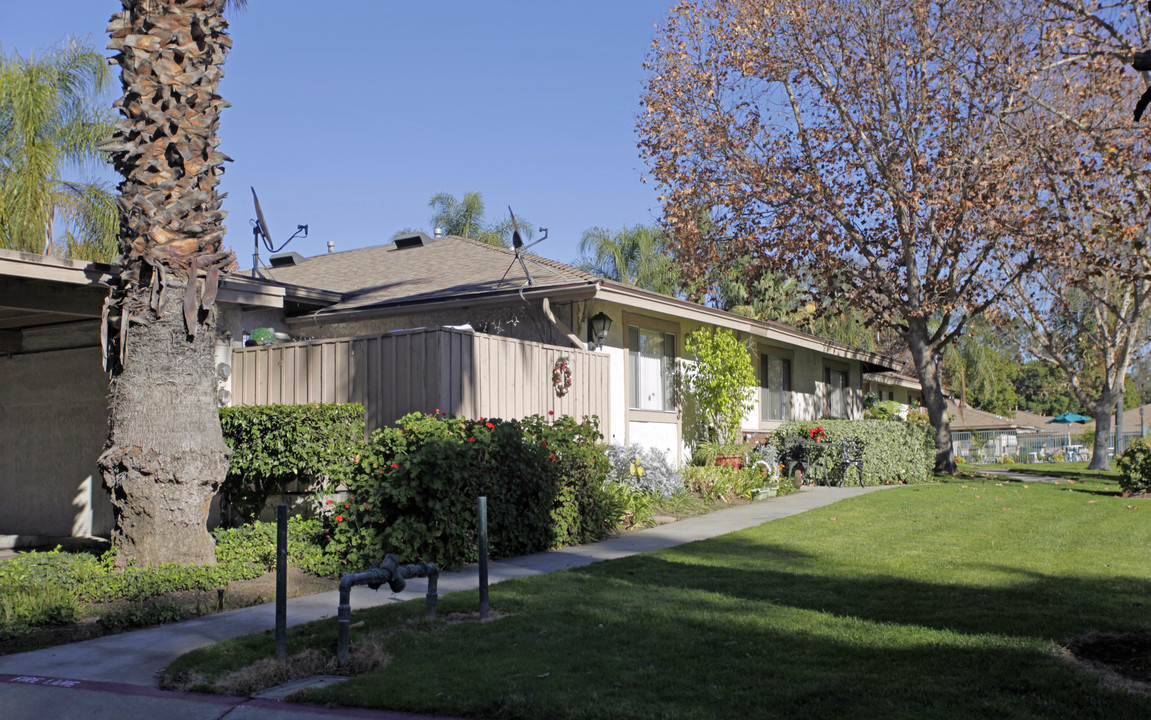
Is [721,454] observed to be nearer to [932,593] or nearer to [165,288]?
[932,593]

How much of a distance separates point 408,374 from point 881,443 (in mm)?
12656

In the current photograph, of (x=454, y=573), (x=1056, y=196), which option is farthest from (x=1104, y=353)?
(x=454, y=573)

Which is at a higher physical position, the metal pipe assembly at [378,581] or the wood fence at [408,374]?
the wood fence at [408,374]

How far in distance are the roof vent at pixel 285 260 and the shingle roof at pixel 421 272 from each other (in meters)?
0.17

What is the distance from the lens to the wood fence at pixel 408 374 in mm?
11484

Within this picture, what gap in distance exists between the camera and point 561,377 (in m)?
13.7

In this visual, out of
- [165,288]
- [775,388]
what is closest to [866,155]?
[775,388]

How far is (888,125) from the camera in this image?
71.1ft

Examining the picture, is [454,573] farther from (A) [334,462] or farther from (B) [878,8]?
(B) [878,8]

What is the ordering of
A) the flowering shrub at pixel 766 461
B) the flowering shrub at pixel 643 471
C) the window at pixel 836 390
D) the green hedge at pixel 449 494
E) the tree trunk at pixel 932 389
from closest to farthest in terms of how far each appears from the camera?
the green hedge at pixel 449 494
the flowering shrub at pixel 643 471
the flowering shrub at pixel 766 461
the tree trunk at pixel 932 389
the window at pixel 836 390

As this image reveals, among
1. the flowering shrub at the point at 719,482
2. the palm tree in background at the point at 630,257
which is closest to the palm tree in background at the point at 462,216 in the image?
Answer: the palm tree in background at the point at 630,257

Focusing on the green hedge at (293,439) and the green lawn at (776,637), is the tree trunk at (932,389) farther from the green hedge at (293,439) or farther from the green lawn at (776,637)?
the green hedge at (293,439)

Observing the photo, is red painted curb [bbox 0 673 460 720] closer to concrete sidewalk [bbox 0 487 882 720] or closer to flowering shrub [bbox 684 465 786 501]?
concrete sidewalk [bbox 0 487 882 720]

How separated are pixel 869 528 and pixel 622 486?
11.5 ft
